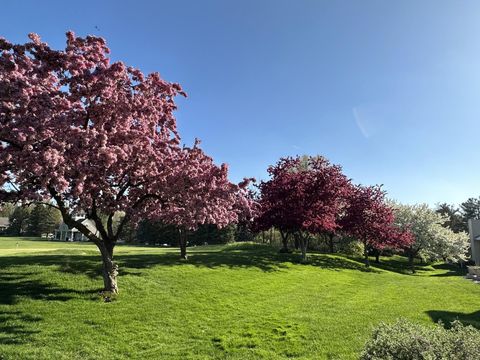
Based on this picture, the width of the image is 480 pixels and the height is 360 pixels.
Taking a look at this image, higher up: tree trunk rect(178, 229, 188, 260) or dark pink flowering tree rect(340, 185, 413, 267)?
dark pink flowering tree rect(340, 185, 413, 267)

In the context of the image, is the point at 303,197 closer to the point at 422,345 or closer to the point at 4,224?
the point at 422,345

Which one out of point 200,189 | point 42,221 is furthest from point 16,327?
Result: point 42,221

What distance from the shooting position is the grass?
32.5 feet

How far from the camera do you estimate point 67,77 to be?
1295 centimetres

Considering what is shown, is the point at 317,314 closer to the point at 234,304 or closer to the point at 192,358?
the point at 234,304

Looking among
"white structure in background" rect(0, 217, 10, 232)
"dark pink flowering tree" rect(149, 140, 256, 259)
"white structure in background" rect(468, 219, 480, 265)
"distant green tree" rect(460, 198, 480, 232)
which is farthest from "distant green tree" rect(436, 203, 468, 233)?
"white structure in background" rect(0, 217, 10, 232)

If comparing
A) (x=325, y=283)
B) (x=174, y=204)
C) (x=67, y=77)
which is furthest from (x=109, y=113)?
(x=325, y=283)

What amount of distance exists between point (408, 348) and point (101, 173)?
10905 mm

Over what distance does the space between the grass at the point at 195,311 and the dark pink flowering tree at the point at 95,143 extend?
7.88ft

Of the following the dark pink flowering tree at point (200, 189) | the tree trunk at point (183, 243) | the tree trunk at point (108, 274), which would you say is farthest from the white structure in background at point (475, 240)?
the tree trunk at point (108, 274)

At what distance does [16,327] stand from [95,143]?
19.2 ft

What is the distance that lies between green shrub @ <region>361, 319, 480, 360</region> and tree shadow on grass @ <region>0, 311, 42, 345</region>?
348 inches

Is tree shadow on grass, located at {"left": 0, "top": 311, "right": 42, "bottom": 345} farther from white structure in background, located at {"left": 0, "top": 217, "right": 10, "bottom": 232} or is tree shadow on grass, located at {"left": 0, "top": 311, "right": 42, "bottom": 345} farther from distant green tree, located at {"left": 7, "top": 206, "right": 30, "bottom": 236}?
white structure in background, located at {"left": 0, "top": 217, "right": 10, "bottom": 232}

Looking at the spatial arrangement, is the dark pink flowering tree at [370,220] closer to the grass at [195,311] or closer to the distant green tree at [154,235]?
the grass at [195,311]
